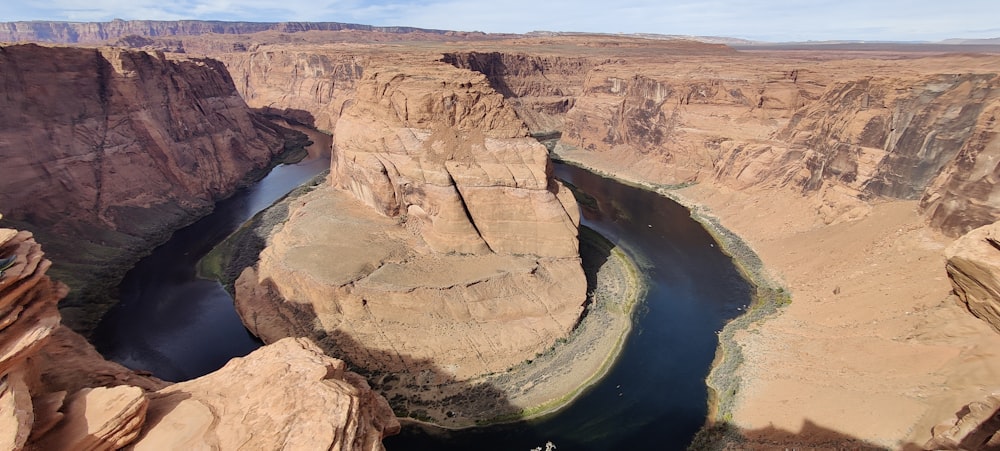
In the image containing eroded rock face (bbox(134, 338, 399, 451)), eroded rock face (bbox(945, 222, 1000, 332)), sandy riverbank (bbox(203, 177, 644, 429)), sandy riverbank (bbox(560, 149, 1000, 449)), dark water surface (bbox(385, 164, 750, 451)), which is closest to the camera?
eroded rock face (bbox(134, 338, 399, 451))

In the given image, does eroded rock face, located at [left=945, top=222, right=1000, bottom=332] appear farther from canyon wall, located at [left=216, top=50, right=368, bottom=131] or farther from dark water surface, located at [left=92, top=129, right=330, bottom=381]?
canyon wall, located at [left=216, top=50, right=368, bottom=131]

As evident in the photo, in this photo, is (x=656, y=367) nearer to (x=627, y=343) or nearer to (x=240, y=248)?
(x=627, y=343)

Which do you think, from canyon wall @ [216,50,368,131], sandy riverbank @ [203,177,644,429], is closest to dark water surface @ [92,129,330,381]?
sandy riverbank @ [203,177,644,429]

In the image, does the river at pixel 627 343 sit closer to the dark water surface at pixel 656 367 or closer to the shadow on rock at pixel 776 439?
the dark water surface at pixel 656 367

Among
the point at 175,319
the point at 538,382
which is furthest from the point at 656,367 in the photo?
the point at 175,319

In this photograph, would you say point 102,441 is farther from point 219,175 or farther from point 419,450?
point 219,175

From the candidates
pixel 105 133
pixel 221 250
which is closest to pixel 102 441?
pixel 221 250

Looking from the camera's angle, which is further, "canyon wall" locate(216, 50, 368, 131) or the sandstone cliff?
"canyon wall" locate(216, 50, 368, 131)

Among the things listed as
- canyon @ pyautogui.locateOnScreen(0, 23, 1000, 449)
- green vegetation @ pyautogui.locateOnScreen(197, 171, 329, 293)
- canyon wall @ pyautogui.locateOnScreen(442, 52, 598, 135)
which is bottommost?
green vegetation @ pyautogui.locateOnScreen(197, 171, 329, 293)
